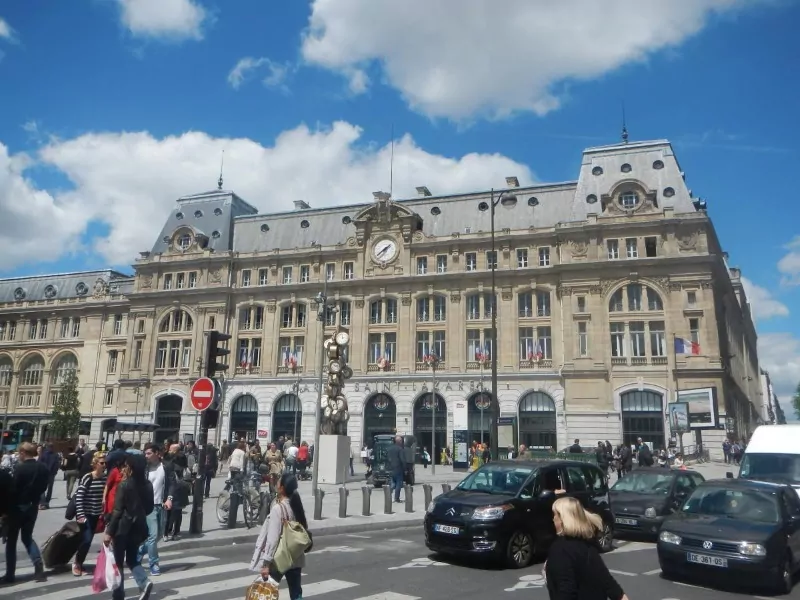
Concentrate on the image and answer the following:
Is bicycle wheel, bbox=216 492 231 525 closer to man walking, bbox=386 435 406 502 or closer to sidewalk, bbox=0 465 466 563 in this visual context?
sidewalk, bbox=0 465 466 563

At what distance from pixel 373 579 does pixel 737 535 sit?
5754 millimetres

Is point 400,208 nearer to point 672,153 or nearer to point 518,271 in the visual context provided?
point 518,271

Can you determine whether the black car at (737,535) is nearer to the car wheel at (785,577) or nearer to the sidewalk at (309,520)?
the car wheel at (785,577)

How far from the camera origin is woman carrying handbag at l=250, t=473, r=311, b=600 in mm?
6926

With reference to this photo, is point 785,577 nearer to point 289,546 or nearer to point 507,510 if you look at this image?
point 507,510

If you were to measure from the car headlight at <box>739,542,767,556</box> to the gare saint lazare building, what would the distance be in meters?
30.5

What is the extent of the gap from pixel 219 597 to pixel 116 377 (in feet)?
197

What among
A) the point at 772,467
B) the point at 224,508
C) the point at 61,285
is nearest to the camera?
the point at 772,467

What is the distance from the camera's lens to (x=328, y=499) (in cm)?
2214

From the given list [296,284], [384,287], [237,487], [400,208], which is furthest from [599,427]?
[237,487]

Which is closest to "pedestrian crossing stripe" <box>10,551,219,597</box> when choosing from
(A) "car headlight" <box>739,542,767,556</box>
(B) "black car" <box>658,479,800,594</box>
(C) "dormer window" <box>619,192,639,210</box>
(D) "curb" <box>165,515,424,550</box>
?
(D) "curb" <box>165,515,424,550</box>

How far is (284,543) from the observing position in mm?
6961

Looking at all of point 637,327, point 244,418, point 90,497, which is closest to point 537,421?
point 637,327

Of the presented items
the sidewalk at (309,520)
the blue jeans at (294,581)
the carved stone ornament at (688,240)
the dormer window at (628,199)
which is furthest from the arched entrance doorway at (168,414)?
the blue jeans at (294,581)
